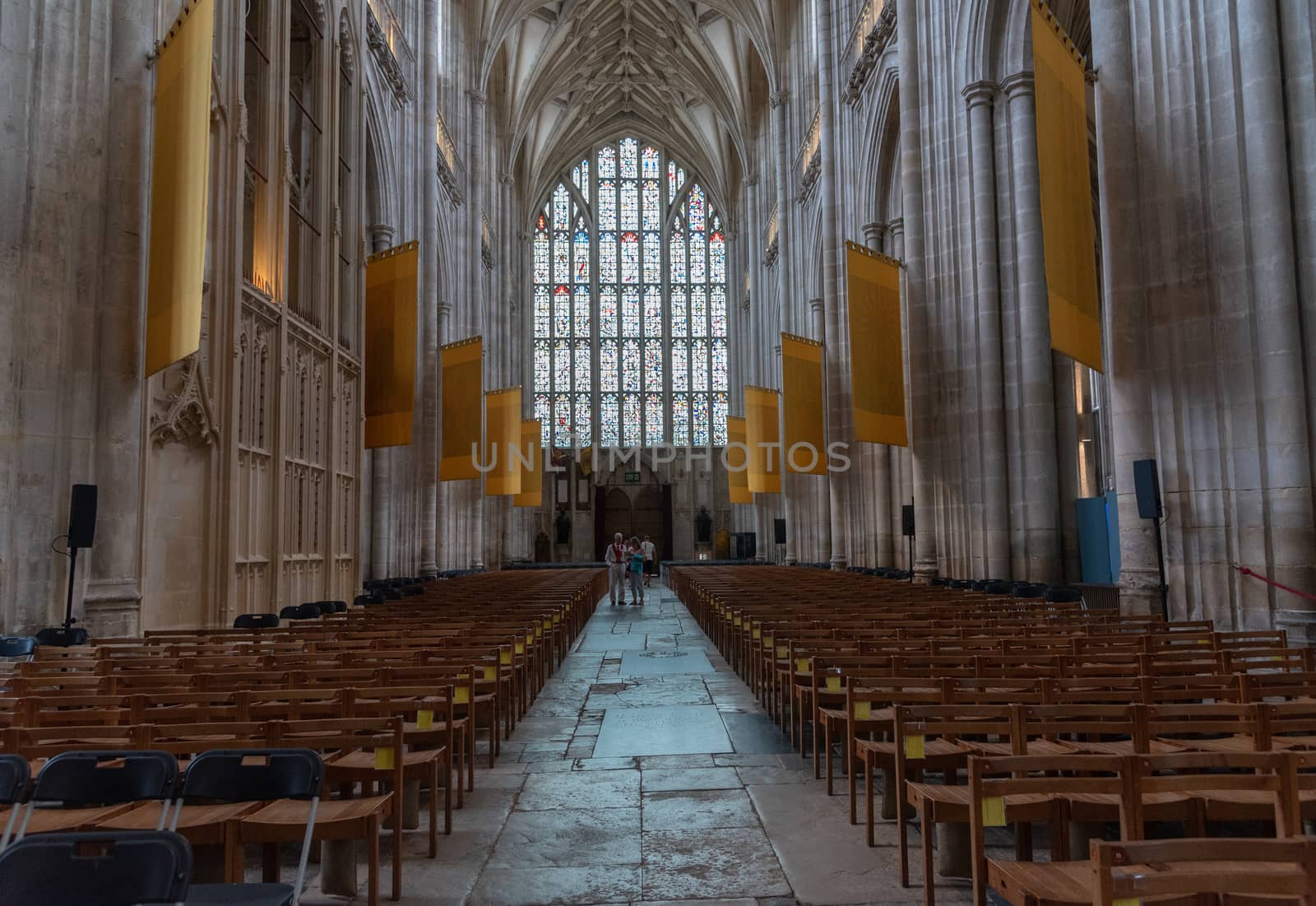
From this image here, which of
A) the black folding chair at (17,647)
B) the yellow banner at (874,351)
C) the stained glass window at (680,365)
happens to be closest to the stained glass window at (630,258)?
the stained glass window at (680,365)

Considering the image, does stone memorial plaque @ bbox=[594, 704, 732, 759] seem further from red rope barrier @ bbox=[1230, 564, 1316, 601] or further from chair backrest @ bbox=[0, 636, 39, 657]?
red rope barrier @ bbox=[1230, 564, 1316, 601]

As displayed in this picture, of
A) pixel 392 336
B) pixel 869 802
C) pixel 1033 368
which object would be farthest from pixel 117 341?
pixel 1033 368

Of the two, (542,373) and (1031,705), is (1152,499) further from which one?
(542,373)

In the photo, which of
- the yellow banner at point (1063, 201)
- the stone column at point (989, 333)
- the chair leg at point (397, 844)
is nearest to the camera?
the chair leg at point (397, 844)

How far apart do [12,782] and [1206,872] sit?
10.6ft

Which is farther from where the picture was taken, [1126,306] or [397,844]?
[1126,306]

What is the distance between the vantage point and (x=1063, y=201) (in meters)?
9.73

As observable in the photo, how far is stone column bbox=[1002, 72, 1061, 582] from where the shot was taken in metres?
14.3

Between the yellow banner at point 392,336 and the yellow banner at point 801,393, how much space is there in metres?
7.68

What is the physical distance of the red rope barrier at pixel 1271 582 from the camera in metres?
7.92

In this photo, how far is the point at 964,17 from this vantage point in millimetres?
15484

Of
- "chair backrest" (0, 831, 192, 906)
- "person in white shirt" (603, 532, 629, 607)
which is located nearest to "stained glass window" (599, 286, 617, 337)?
"person in white shirt" (603, 532, 629, 607)

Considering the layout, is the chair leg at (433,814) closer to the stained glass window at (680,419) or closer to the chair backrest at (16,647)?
the chair backrest at (16,647)

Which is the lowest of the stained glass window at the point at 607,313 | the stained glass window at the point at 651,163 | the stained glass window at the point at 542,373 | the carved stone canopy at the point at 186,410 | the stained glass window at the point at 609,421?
the carved stone canopy at the point at 186,410
